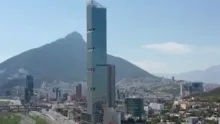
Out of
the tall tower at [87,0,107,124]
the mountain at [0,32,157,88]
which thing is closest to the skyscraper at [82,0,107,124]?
the tall tower at [87,0,107,124]

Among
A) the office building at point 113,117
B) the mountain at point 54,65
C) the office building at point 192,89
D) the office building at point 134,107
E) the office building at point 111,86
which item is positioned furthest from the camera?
the mountain at point 54,65

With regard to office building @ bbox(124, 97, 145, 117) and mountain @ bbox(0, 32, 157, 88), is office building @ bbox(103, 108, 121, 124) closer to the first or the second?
office building @ bbox(124, 97, 145, 117)

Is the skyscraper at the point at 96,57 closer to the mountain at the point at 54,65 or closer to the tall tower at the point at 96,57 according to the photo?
the tall tower at the point at 96,57

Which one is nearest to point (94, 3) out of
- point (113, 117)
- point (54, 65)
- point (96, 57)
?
point (96, 57)

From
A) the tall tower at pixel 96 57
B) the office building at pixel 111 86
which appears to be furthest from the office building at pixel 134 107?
the tall tower at pixel 96 57

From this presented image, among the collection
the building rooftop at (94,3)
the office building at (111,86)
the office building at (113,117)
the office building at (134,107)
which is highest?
the building rooftop at (94,3)

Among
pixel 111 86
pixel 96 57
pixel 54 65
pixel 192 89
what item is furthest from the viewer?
pixel 54 65

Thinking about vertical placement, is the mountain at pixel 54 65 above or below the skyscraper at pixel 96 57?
above

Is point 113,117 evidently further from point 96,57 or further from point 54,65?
point 54,65
